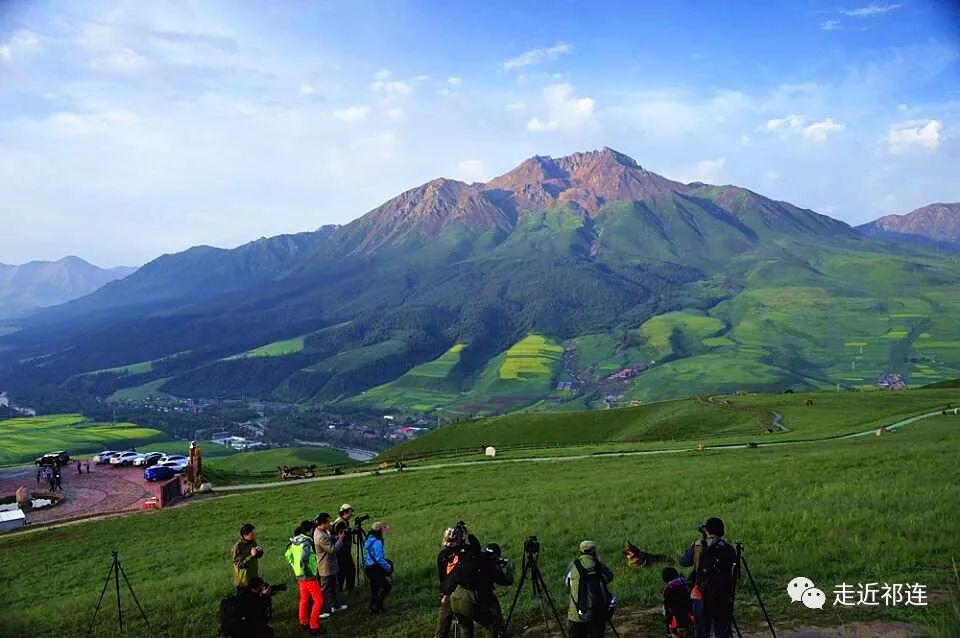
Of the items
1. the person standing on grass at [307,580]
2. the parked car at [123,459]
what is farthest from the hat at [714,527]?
the parked car at [123,459]

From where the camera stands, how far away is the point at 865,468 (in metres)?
33.3

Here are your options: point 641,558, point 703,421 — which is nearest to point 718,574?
point 641,558

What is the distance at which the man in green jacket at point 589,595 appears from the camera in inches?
521

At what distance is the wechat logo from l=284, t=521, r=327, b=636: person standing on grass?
11.6m

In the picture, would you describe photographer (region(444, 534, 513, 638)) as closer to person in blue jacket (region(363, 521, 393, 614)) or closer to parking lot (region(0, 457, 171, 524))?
person in blue jacket (region(363, 521, 393, 614))

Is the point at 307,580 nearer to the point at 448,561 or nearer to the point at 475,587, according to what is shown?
the point at 448,561

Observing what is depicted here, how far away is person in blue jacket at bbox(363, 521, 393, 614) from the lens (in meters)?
17.2

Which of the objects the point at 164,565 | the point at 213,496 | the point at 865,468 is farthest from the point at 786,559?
the point at 213,496

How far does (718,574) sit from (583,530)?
38.0ft

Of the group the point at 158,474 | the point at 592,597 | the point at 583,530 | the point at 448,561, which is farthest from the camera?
the point at 158,474

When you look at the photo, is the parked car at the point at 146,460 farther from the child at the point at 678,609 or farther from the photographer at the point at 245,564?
the child at the point at 678,609

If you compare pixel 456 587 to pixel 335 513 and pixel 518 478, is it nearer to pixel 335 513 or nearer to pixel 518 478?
pixel 335 513

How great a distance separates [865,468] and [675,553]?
708 inches

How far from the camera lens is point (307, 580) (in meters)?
16.8
